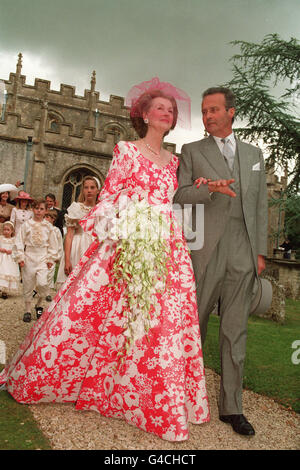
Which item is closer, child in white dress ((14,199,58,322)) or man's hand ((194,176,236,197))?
man's hand ((194,176,236,197))

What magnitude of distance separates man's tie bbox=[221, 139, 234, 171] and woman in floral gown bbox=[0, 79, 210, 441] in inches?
19.4

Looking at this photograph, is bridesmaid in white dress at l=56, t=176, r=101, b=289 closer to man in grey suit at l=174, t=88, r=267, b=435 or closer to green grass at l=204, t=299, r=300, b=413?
green grass at l=204, t=299, r=300, b=413

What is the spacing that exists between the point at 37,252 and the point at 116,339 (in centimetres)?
414

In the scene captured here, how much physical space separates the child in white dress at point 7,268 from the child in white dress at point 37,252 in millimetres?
1401

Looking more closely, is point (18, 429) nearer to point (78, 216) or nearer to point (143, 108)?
point (143, 108)

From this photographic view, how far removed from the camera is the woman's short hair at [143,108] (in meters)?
3.39

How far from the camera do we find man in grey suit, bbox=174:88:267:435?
10.4 feet

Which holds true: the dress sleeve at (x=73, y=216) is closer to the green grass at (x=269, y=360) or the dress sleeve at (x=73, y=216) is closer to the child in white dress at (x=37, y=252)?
the child in white dress at (x=37, y=252)

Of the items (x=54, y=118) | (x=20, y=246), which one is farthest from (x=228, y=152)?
(x=54, y=118)

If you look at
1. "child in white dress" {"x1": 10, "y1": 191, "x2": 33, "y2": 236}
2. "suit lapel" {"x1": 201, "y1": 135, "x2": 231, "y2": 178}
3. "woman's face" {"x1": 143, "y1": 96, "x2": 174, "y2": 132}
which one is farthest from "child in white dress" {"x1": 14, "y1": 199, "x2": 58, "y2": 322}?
"suit lapel" {"x1": 201, "y1": 135, "x2": 231, "y2": 178}

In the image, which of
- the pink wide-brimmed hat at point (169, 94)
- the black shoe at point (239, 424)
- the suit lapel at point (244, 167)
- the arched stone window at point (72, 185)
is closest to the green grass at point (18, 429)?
the black shoe at point (239, 424)

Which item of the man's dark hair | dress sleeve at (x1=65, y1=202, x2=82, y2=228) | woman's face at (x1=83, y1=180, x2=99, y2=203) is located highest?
the man's dark hair

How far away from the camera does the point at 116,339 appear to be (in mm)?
3064

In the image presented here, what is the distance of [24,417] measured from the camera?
2.94m
